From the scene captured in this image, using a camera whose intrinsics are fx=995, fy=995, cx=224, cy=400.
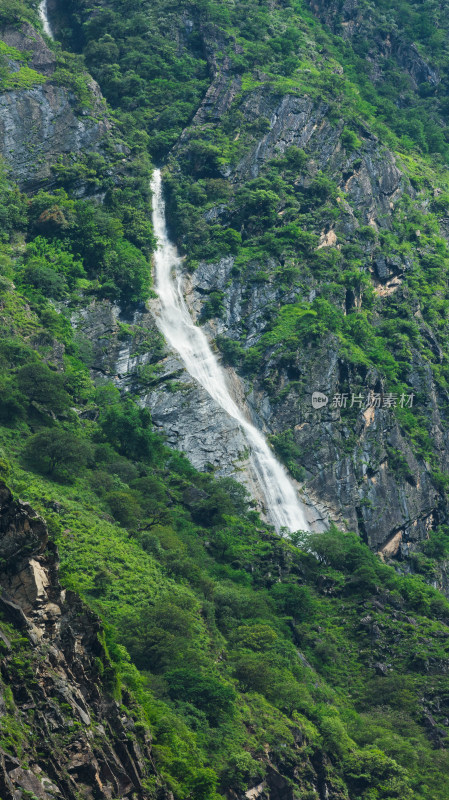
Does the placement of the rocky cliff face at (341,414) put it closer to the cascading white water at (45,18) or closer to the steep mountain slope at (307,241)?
the steep mountain slope at (307,241)

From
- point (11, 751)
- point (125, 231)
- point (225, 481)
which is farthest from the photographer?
point (125, 231)

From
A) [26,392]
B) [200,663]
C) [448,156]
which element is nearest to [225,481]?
[26,392]

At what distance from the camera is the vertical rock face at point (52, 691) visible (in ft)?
85.6

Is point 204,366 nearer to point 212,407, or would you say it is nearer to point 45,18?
point 212,407

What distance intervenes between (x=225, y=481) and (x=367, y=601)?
12.9 metres

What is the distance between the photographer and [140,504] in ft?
192

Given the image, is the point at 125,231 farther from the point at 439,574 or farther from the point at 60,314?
the point at 439,574

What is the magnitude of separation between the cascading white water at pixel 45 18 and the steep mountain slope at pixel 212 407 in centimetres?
189

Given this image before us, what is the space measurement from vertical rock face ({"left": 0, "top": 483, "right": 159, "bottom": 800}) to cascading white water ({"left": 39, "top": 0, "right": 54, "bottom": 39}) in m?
87.6
